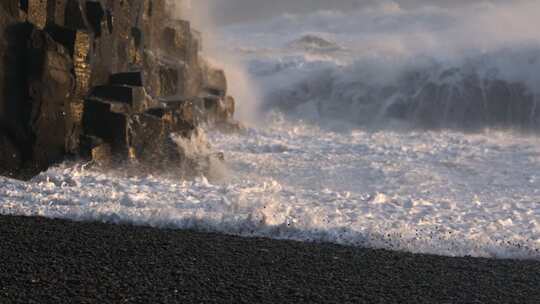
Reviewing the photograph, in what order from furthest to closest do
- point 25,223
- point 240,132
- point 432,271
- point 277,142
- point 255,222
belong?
1. point 240,132
2. point 277,142
3. point 255,222
4. point 25,223
5. point 432,271

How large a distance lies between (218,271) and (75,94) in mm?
5692

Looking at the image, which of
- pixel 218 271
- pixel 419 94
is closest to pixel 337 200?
pixel 218 271

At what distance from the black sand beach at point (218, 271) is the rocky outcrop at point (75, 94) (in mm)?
3185

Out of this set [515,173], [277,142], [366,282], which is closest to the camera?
[366,282]

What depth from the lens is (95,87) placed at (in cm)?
1112

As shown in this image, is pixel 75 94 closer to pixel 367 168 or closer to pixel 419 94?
pixel 367 168

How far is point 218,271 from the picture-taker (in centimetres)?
534

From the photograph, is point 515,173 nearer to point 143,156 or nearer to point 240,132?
point 143,156

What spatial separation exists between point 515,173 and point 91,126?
7449 mm

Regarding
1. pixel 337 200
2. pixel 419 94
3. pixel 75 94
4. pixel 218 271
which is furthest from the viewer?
pixel 419 94

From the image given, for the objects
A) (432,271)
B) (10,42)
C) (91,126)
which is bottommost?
(432,271)

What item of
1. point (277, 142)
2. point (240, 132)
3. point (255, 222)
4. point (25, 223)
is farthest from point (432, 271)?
point (240, 132)

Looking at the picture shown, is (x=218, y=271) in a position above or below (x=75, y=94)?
below

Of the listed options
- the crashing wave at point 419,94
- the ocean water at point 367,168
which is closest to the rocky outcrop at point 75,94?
the ocean water at point 367,168
